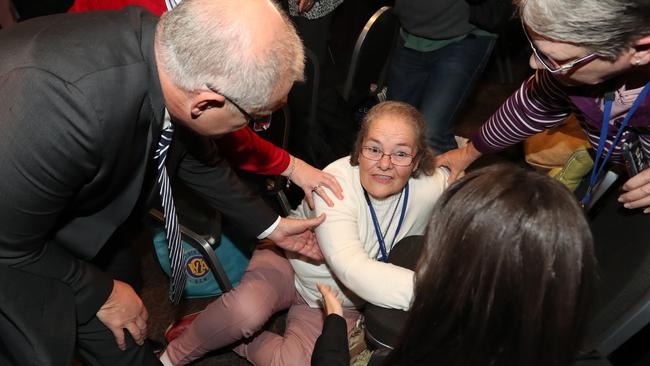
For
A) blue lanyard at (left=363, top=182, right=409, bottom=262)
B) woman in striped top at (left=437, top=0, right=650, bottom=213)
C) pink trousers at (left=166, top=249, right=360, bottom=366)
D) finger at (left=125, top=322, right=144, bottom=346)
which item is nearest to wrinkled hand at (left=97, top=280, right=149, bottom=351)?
finger at (left=125, top=322, right=144, bottom=346)

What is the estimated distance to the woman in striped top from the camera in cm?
129

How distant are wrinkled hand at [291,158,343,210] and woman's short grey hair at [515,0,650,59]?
35.0 inches

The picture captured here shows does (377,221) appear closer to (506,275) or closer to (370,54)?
(506,275)

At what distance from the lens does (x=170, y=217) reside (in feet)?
5.98

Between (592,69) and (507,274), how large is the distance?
0.74m

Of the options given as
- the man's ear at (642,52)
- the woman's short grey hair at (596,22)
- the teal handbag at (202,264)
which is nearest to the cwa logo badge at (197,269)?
the teal handbag at (202,264)

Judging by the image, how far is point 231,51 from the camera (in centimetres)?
122

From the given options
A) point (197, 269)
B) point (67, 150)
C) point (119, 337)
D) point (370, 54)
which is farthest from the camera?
point (370, 54)

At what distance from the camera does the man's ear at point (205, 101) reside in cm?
126

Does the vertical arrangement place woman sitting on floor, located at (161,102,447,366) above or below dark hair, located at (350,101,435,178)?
below

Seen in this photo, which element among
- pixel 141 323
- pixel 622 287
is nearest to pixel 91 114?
pixel 141 323

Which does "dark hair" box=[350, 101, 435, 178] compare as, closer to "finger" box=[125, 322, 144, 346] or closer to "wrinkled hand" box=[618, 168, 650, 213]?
"wrinkled hand" box=[618, 168, 650, 213]

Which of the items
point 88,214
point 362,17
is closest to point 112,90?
point 88,214

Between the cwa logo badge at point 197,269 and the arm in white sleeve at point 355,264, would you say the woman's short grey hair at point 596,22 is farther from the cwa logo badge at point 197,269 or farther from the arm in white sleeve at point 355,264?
the cwa logo badge at point 197,269
